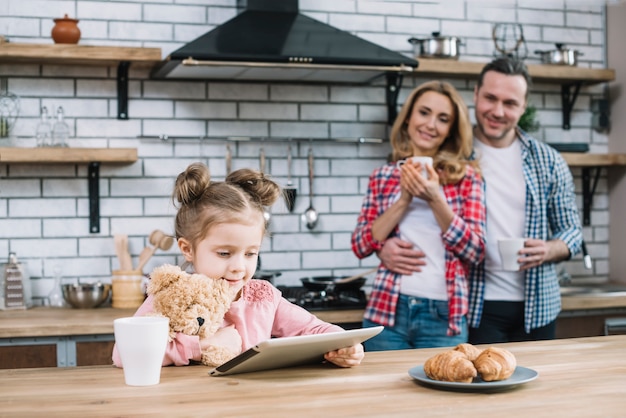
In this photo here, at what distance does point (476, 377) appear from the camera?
178 centimetres

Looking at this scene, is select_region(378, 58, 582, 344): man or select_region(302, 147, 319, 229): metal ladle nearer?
select_region(378, 58, 582, 344): man

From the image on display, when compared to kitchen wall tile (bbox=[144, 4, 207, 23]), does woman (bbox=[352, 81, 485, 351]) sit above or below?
below

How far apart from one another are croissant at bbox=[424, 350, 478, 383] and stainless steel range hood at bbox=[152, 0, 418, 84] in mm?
2127

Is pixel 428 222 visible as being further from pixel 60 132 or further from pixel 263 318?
pixel 60 132

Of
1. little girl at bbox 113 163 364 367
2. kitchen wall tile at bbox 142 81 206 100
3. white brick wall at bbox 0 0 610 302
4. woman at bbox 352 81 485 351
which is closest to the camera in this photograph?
little girl at bbox 113 163 364 367

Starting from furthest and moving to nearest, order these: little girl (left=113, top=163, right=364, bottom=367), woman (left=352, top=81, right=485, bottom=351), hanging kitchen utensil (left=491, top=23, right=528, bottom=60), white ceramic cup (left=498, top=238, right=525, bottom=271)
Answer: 1. hanging kitchen utensil (left=491, top=23, right=528, bottom=60)
2. woman (left=352, top=81, right=485, bottom=351)
3. white ceramic cup (left=498, top=238, right=525, bottom=271)
4. little girl (left=113, top=163, right=364, bottom=367)

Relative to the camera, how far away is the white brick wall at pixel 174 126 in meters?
3.96

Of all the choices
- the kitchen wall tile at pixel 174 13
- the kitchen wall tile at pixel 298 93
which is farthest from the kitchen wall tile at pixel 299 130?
the kitchen wall tile at pixel 174 13

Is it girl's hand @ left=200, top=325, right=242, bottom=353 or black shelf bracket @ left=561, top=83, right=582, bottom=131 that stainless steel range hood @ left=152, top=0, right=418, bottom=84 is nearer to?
black shelf bracket @ left=561, top=83, right=582, bottom=131

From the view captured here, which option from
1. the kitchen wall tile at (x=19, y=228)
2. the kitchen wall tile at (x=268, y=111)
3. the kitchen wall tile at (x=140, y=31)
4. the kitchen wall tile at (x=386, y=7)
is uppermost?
the kitchen wall tile at (x=386, y=7)

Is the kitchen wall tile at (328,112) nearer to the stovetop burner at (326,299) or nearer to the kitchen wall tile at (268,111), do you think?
the kitchen wall tile at (268,111)

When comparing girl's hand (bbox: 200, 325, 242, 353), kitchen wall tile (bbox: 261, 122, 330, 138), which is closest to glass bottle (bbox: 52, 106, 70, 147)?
kitchen wall tile (bbox: 261, 122, 330, 138)

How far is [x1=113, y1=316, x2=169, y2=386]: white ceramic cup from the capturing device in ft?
5.48

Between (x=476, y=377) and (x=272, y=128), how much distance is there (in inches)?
104
